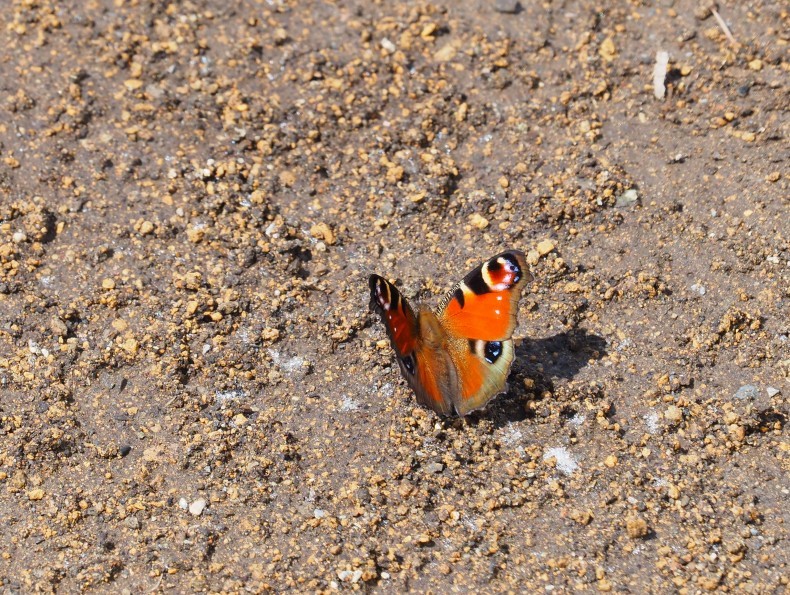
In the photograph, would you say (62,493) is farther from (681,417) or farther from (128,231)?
(681,417)

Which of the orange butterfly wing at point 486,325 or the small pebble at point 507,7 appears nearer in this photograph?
the orange butterfly wing at point 486,325

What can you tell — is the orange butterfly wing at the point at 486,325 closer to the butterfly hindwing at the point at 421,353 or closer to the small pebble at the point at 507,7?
the butterfly hindwing at the point at 421,353

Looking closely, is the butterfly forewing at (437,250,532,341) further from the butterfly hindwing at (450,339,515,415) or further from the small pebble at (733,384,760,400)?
the small pebble at (733,384,760,400)

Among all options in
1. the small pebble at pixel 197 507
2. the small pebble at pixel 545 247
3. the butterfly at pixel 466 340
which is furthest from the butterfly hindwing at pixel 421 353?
the small pebble at pixel 197 507

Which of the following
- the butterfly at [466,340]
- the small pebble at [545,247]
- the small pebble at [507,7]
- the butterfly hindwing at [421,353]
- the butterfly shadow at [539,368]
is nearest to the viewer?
the butterfly hindwing at [421,353]

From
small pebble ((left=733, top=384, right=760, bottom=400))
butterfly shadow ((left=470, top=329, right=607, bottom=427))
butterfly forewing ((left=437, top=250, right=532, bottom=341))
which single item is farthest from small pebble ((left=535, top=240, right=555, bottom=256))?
small pebble ((left=733, top=384, right=760, bottom=400))

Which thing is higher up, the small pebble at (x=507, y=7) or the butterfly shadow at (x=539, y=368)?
the small pebble at (x=507, y=7)
